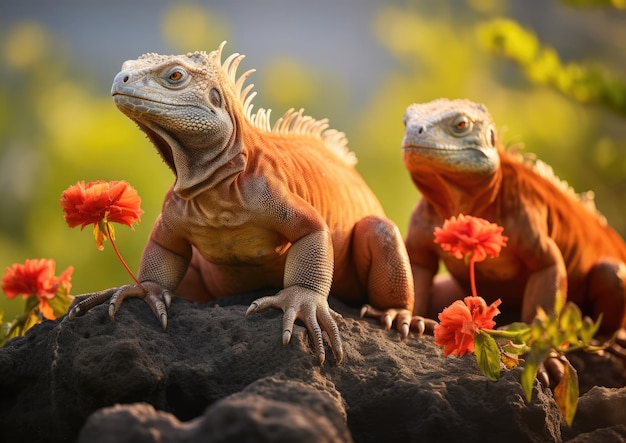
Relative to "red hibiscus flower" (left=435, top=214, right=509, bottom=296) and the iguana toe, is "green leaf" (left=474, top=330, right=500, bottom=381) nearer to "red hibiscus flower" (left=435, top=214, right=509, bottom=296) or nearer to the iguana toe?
"red hibiscus flower" (left=435, top=214, right=509, bottom=296)

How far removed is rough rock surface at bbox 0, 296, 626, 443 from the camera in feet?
8.90

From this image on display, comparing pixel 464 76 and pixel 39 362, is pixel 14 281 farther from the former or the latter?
pixel 464 76

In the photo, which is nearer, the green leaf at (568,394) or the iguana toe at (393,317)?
the green leaf at (568,394)

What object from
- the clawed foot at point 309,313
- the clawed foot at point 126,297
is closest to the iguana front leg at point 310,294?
the clawed foot at point 309,313

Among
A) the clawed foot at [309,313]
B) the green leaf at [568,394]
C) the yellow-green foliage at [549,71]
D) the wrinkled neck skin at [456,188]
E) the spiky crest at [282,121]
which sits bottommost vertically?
the clawed foot at [309,313]

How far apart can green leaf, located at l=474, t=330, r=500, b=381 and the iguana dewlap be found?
4.02 ft

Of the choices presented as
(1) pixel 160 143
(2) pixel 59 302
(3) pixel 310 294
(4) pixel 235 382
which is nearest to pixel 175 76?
(1) pixel 160 143

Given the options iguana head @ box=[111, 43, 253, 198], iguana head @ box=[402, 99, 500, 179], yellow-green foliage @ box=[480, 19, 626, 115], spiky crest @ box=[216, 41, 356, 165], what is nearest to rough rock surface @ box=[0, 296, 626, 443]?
iguana head @ box=[111, 43, 253, 198]

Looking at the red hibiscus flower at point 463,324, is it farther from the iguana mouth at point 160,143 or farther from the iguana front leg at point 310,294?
the iguana mouth at point 160,143

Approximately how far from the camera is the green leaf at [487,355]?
8.89 ft

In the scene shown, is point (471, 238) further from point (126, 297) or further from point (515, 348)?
point (126, 297)

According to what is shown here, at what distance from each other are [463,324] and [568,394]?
1.27ft

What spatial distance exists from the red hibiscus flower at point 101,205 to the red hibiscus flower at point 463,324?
40.9 inches

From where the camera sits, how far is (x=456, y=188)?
399cm
